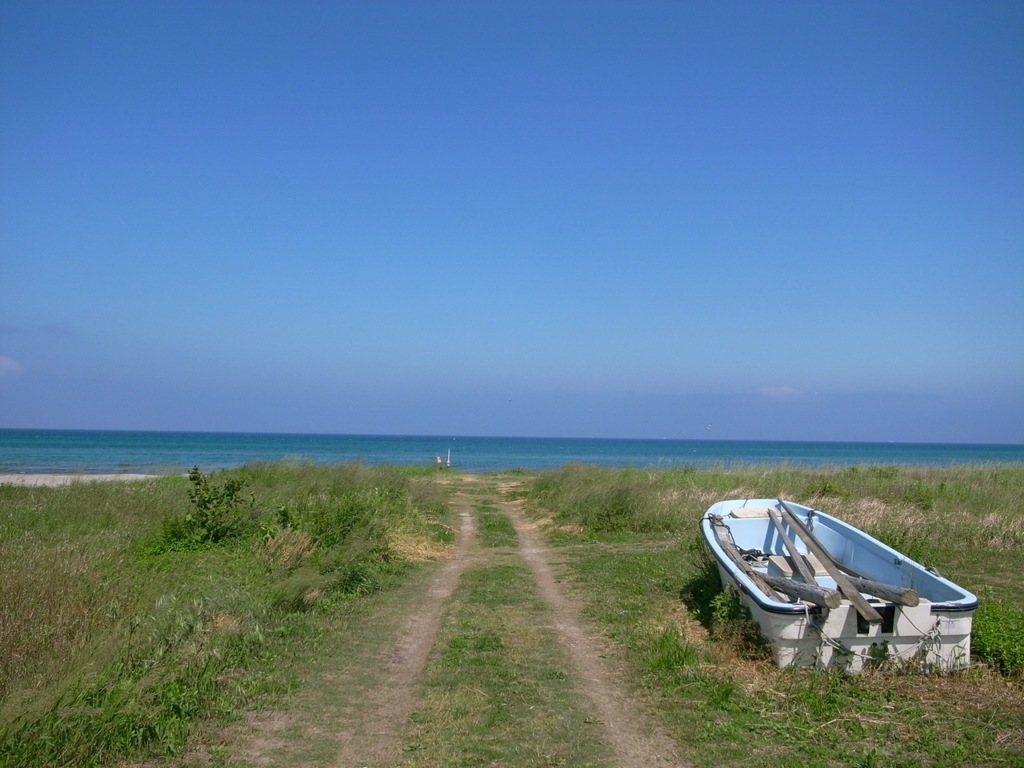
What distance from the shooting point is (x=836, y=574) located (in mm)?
7238

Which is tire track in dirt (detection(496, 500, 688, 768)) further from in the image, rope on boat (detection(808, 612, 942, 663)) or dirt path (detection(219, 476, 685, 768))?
rope on boat (detection(808, 612, 942, 663))

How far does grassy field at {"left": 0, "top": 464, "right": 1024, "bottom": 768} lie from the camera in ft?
15.2

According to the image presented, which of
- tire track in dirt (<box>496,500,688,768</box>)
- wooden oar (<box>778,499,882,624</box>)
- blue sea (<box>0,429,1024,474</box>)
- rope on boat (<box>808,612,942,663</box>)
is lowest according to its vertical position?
blue sea (<box>0,429,1024,474</box>)

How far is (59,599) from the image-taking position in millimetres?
6219

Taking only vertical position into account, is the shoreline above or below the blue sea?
above

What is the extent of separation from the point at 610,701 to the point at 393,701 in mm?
1564

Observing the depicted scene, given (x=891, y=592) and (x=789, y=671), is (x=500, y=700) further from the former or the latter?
(x=891, y=592)

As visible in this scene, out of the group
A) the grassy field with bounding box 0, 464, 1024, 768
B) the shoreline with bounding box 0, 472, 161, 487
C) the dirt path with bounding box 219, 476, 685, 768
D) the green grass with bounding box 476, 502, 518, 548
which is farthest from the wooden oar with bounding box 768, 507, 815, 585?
the shoreline with bounding box 0, 472, 161, 487

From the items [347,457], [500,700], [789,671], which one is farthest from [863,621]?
[347,457]

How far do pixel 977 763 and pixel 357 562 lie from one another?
7.23 m

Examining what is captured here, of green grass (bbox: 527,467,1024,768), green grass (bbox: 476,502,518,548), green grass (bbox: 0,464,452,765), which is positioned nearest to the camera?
green grass (bbox: 0,464,452,765)

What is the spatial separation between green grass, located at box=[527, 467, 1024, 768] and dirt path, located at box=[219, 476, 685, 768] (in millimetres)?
290

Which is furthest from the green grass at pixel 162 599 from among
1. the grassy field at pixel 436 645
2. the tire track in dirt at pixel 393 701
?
the tire track in dirt at pixel 393 701

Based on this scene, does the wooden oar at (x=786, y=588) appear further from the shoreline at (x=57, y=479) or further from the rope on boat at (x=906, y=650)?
the shoreline at (x=57, y=479)
